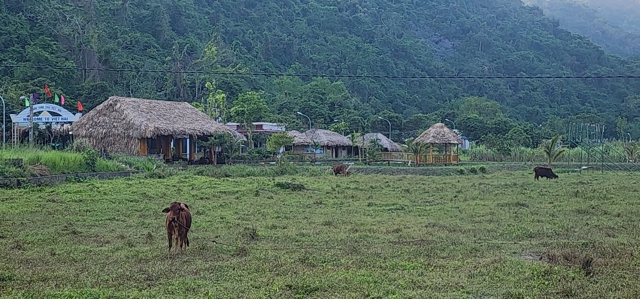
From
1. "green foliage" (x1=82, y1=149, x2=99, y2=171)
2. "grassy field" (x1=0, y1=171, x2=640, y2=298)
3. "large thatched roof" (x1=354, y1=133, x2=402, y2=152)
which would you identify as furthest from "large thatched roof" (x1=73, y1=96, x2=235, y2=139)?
"large thatched roof" (x1=354, y1=133, x2=402, y2=152)

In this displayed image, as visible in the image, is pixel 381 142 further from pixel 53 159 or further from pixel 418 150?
pixel 53 159

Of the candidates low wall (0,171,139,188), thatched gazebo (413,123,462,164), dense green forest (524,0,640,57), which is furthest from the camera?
dense green forest (524,0,640,57)

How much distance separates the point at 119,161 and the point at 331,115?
39772mm

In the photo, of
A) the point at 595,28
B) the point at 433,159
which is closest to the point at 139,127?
the point at 433,159

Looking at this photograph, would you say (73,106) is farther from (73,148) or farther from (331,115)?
(331,115)

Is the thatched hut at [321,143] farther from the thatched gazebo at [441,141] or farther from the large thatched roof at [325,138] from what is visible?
the thatched gazebo at [441,141]

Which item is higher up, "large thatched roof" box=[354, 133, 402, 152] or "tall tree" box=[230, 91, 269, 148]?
"tall tree" box=[230, 91, 269, 148]

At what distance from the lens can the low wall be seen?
20156 millimetres

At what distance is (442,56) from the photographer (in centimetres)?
11162

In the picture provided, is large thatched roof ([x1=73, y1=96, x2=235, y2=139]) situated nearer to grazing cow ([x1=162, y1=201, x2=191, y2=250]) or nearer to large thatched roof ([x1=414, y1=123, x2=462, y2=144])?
large thatched roof ([x1=414, y1=123, x2=462, y2=144])

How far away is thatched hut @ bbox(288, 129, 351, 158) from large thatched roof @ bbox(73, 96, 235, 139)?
14728 mm

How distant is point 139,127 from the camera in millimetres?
35125

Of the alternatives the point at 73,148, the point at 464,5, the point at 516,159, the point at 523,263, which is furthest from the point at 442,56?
the point at 523,263

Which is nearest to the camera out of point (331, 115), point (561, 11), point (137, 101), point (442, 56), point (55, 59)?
point (137, 101)
